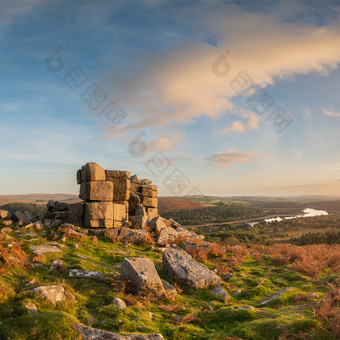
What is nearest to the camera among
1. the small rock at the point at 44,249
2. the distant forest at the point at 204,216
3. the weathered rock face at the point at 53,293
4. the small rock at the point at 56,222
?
the weathered rock face at the point at 53,293

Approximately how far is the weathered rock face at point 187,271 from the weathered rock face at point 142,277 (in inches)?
78.0

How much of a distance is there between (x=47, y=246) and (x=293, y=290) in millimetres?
12374

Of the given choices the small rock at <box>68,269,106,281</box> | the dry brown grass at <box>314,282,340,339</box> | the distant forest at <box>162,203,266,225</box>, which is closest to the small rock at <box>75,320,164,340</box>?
the small rock at <box>68,269,106,281</box>

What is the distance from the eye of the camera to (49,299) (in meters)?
7.79

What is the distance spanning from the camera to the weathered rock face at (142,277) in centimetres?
980

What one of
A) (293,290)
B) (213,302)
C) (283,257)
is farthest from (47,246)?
(283,257)

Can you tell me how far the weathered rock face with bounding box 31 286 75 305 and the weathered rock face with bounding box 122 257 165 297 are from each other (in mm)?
2434

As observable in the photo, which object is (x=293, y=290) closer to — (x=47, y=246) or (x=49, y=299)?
(x=49, y=299)

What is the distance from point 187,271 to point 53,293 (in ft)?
21.1

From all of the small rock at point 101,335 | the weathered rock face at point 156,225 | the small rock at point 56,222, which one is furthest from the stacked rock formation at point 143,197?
the small rock at point 101,335

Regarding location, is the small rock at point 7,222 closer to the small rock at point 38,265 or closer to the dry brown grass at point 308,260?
the small rock at point 38,265

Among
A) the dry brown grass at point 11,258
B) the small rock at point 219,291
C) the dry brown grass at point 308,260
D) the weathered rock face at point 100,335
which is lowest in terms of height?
the dry brown grass at point 308,260

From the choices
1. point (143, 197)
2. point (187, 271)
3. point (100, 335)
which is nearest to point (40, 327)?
point (100, 335)

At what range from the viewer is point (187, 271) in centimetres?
1261
